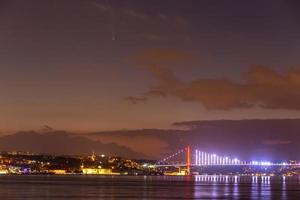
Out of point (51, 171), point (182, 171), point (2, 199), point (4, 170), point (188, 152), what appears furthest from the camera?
point (51, 171)

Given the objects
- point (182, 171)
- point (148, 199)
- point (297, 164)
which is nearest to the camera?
point (148, 199)

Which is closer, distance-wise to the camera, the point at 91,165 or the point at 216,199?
the point at 216,199

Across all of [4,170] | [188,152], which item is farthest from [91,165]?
[188,152]

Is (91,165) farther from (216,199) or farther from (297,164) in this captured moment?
(216,199)

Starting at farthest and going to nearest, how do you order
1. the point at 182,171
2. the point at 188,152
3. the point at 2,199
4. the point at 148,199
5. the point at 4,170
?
the point at 4,170 < the point at 182,171 < the point at 188,152 < the point at 148,199 < the point at 2,199

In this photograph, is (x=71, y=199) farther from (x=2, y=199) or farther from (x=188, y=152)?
(x=188, y=152)

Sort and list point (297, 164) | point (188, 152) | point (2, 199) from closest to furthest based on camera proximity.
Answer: point (2, 199) → point (297, 164) → point (188, 152)

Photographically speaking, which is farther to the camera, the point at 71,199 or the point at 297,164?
the point at 297,164

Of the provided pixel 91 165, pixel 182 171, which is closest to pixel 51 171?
pixel 91 165

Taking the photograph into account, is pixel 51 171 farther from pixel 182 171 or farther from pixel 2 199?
pixel 2 199
